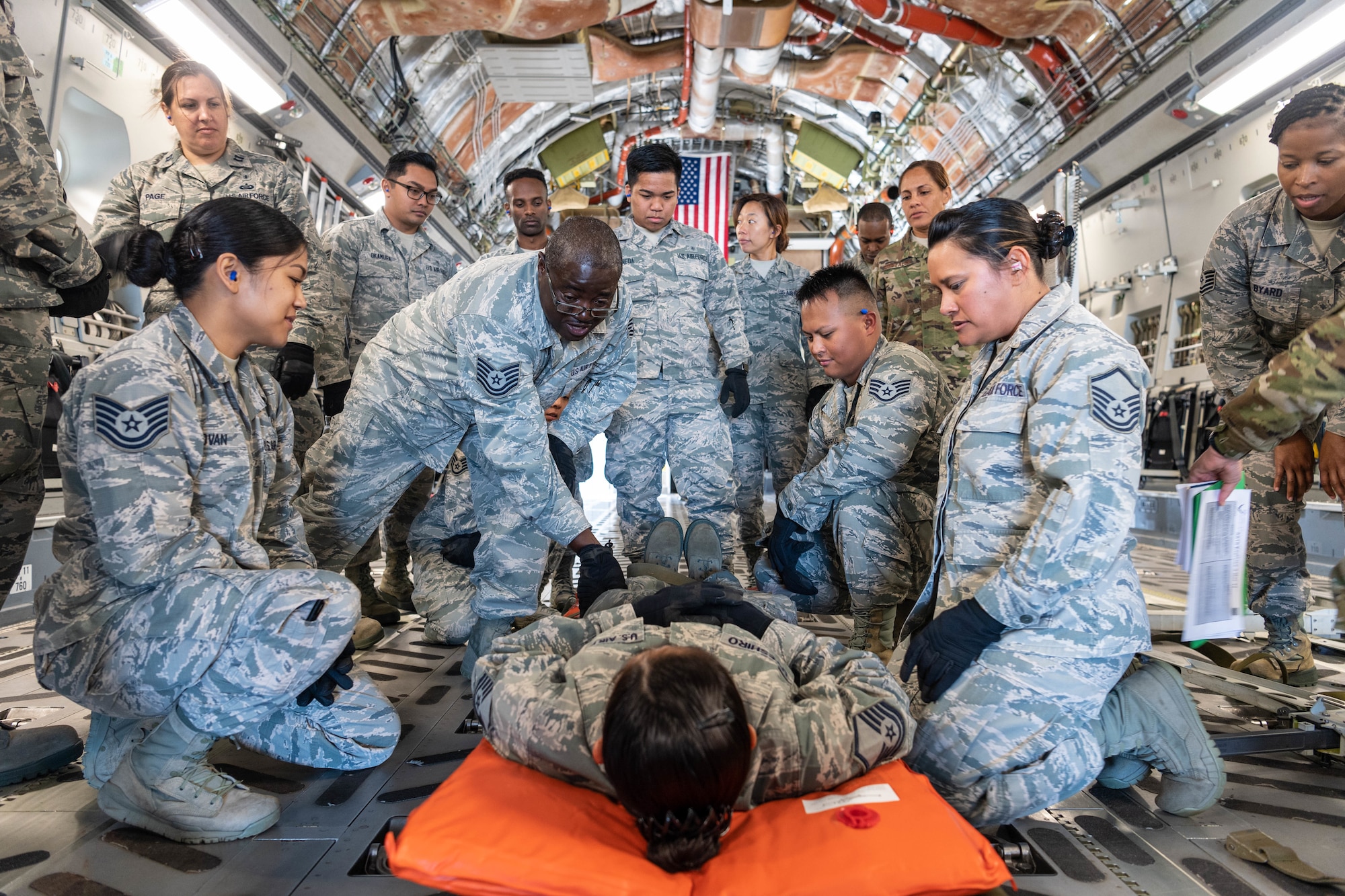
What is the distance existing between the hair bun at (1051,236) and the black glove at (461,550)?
2258 millimetres

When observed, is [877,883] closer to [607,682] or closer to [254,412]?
[607,682]

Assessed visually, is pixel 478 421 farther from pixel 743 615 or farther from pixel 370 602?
pixel 370 602

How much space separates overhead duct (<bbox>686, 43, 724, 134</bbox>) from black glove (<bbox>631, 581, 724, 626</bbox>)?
20.1 feet

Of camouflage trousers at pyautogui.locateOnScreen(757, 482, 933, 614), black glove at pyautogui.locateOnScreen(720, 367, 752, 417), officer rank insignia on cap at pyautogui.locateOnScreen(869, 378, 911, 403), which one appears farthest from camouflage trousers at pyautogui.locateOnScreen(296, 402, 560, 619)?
black glove at pyautogui.locateOnScreen(720, 367, 752, 417)

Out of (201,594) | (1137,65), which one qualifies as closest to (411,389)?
(201,594)

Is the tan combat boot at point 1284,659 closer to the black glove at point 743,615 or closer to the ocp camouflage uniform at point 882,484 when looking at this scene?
the ocp camouflage uniform at point 882,484

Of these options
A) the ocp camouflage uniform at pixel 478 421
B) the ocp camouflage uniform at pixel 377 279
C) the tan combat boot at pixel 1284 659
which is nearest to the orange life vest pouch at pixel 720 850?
the ocp camouflage uniform at pixel 478 421

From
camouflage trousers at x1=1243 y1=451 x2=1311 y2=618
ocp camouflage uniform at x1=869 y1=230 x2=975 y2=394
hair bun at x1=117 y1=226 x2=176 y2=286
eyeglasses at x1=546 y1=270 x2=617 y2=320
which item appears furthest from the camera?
ocp camouflage uniform at x1=869 y1=230 x2=975 y2=394

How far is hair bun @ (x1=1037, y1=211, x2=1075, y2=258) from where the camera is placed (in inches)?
76.5

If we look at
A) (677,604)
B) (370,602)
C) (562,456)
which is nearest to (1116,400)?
(677,604)

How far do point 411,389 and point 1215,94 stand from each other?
5008 millimetres

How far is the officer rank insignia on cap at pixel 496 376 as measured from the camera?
244 cm

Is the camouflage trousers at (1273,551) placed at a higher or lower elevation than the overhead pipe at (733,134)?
lower

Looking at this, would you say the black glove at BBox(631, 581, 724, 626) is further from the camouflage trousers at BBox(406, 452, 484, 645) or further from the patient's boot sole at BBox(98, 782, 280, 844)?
the camouflage trousers at BBox(406, 452, 484, 645)
